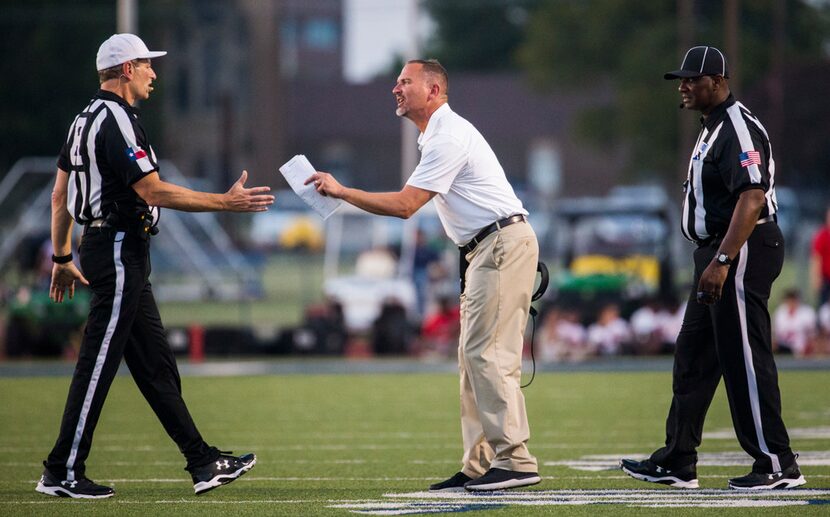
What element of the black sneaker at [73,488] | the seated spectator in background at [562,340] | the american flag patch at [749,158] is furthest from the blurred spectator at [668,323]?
the black sneaker at [73,488]

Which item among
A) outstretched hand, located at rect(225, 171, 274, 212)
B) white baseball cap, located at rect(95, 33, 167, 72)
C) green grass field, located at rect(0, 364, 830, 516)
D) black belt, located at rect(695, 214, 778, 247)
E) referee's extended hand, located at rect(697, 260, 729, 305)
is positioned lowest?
green grass field, located at rect(0, 364, 830, 516)

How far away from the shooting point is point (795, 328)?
750 inches

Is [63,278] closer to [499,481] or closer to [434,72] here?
[434,72]

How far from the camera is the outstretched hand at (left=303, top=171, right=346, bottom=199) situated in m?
7.39

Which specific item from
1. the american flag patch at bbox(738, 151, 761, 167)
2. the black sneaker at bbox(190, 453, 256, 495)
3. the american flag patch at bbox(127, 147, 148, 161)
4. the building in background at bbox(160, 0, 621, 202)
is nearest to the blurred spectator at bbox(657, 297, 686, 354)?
the american flag patch at bbox(738, 151, 761, 167)

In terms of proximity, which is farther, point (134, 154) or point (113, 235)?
point (113, 235)

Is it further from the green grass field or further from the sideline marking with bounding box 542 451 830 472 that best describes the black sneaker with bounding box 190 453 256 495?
the sideline marking with bounding box 542 451 830 472

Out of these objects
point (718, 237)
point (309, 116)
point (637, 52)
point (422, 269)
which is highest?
point (309, 116)

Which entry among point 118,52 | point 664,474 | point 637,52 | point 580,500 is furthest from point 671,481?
point 637,52

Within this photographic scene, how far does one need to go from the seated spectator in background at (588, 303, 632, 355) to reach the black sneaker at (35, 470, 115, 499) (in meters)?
12.9

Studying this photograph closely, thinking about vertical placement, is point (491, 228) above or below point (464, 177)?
below

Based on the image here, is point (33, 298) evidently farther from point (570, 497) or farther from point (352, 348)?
point (570, 497)

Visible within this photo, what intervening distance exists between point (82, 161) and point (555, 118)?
6466 centimetres

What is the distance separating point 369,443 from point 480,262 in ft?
10.7
